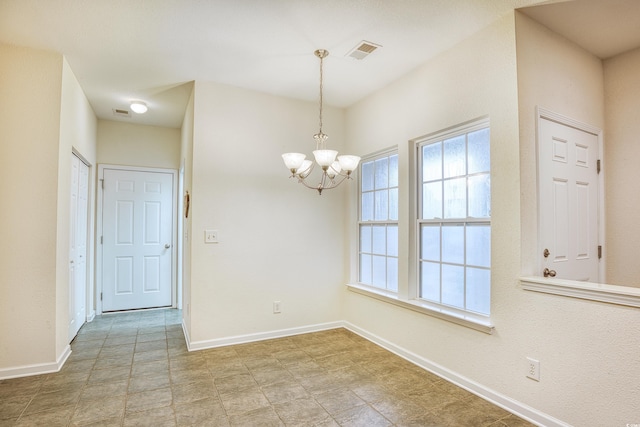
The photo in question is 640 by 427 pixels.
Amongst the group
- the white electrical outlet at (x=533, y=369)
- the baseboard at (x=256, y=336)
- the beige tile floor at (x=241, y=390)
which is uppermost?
the white electrical outlet at (x=533, y=369)

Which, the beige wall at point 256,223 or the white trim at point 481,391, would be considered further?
the beige wall at point 256,223

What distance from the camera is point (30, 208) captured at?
8.96 ft

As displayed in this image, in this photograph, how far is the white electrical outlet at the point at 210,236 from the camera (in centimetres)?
337

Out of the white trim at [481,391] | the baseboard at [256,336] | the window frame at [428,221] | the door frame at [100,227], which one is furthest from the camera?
the door frame at [100,227]

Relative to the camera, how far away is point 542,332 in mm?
2061

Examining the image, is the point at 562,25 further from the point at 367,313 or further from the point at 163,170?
the point at 163,170

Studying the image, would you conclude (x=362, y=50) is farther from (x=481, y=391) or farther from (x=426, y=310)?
(x=481, y=391)

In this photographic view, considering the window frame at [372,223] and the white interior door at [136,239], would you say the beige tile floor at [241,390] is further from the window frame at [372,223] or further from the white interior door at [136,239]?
the white interior door at [136,239]

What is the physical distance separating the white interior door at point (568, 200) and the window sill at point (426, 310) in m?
0.62

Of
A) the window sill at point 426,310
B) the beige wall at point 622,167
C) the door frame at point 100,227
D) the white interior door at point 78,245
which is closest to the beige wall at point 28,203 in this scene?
the white interior door at point 78,245

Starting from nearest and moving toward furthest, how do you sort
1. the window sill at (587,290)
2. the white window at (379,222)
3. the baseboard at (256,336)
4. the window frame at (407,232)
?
the window sill at (587,290) < the window frame at (407,232) < the baseboard at (256,336) < the white window at (379,222)

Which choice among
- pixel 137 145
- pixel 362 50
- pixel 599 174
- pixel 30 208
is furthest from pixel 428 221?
pixel 137 145

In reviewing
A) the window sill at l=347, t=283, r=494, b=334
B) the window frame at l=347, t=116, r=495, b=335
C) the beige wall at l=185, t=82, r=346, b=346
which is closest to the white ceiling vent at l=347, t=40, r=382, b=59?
the window frame at l=347, t=116, r=495, b=335

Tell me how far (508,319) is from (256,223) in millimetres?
2464
